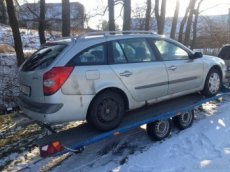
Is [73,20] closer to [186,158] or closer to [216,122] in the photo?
[216,122]

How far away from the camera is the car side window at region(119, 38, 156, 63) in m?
Answer: 5.64

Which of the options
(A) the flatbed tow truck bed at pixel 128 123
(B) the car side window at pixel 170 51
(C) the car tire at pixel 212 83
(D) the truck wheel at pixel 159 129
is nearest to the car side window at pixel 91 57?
(A) the flatbed tow truck bed at pixel 128 123

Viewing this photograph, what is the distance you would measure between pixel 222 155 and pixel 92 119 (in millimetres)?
2180

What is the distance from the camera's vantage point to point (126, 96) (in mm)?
5477

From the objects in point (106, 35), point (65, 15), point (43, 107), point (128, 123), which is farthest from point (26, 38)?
point (43, 107)

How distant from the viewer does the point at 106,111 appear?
5207 mm

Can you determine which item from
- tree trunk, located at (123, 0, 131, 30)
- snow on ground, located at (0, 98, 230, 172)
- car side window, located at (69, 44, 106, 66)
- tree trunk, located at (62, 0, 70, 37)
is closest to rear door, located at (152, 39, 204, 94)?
snow on ground, located at (0, 98, 230, 172)

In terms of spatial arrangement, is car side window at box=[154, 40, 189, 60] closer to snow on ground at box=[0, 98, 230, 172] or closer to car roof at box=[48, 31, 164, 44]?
car roof at box=[48, 31, 164, 44]

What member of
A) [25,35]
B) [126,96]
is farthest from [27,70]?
[25,35]

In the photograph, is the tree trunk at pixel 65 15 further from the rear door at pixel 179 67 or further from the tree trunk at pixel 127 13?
the rear door at pixel 179 67

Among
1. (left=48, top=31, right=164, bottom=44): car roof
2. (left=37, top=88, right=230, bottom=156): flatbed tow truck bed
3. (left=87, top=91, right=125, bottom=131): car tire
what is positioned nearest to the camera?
(left=37, top=88, right=230, bottom=156): flatbed tow truck bed

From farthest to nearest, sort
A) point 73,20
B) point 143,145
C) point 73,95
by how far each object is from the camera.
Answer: point 73,20 < point 143,145 < point 73,95

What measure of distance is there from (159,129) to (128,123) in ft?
2.72

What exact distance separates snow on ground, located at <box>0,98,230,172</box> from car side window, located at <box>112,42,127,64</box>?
62.4 inches
